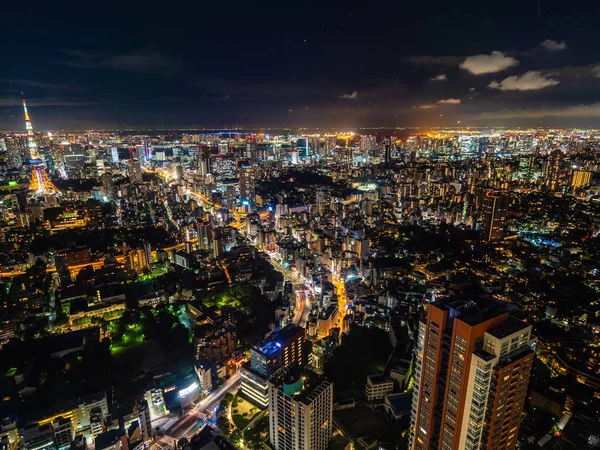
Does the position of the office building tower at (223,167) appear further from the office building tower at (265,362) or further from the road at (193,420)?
the road at (193,420)

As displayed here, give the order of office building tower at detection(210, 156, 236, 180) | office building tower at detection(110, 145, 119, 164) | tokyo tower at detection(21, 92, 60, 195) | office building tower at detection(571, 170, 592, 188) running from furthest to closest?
office building tower at detection(110, 145, 119, 164) < office building tower at detection(210, 156, 236, 180) < office building tower at detection(571, 170, 592, 188) < tokyo tower at detection(21, 92, 60, 195)

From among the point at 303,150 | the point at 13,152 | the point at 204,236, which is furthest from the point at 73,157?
the point at 204,236

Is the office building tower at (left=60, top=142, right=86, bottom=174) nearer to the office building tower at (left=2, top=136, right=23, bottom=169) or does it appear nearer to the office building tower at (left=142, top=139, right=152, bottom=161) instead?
the office building tower at (left=2, top=136, right=23, bottom=169)

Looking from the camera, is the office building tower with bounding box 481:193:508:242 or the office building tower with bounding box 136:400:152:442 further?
the office building tower with bounding box 481:193:508:242

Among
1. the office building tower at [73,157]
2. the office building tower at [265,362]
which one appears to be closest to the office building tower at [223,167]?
the office building tower at [73,157]

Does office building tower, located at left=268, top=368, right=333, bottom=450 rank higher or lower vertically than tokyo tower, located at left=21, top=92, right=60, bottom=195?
lower

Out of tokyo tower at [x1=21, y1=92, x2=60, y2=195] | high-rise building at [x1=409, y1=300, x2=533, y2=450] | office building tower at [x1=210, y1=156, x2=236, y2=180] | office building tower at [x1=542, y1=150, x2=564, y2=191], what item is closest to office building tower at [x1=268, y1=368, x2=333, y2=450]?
high-rise building at [x1=409, y1=300, x2=533, y2=450]

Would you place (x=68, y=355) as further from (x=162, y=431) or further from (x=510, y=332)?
(x=510, y=332)
